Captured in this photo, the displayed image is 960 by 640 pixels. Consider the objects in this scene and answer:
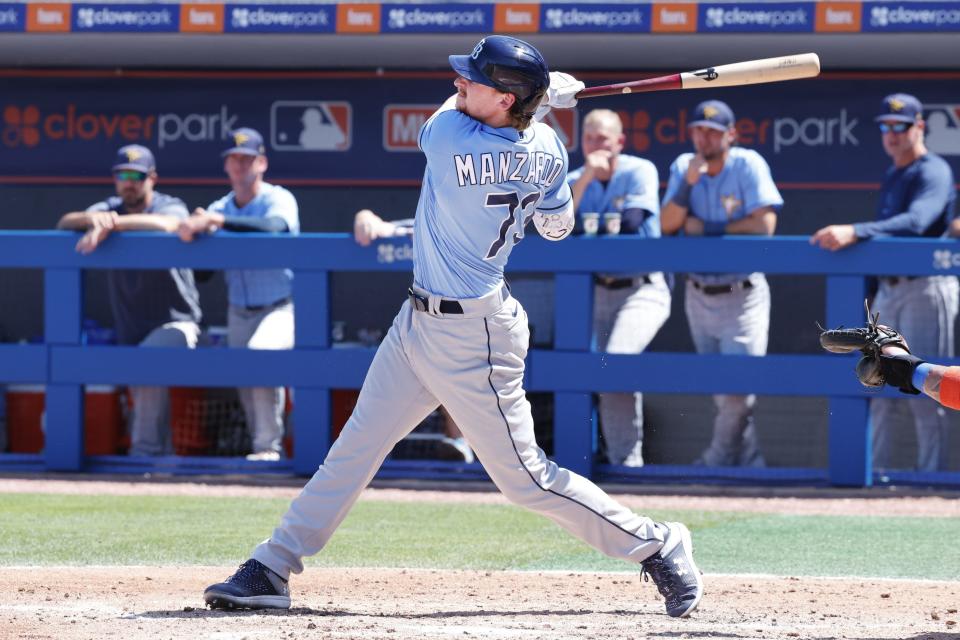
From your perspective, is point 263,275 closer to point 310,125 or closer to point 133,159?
point 133,159

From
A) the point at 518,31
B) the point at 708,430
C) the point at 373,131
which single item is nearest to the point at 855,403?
the point at 708,430

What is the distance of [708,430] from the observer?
7.39 m

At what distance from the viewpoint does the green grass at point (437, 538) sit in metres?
5.22

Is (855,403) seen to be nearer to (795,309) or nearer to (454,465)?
(795,309)

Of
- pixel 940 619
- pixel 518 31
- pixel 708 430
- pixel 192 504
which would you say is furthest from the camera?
pixel 518 31

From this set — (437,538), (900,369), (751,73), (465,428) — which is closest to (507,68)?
(465,428)

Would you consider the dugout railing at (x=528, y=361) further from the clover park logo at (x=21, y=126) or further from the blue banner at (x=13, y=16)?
the clover park logo at (x=21, y=126)

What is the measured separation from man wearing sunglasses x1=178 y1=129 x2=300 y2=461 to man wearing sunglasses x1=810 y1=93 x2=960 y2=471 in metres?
2.43

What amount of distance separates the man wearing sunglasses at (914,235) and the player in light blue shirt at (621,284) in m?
0.77

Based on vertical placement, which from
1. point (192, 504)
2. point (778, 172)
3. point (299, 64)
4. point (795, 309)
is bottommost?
point (192, 504)

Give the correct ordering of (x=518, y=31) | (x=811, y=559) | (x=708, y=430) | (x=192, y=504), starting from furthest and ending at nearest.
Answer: (x=518, y=31), (x=708, y=430), (x=192, y=504), (x=811, y=559)

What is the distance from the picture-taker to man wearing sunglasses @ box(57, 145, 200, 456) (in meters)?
7.44

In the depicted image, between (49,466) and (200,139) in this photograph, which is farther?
(200,139)

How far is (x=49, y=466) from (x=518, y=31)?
3081 millimetres
